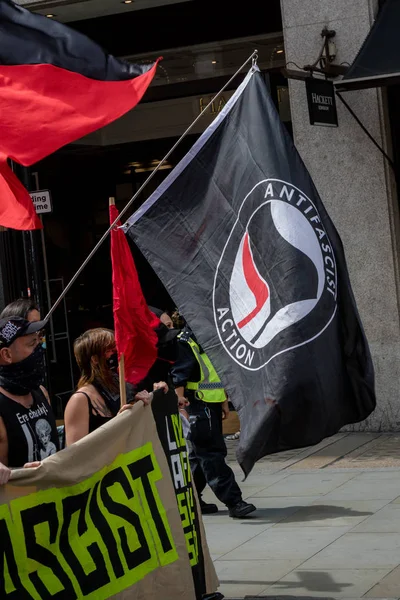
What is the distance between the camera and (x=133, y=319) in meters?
6.48

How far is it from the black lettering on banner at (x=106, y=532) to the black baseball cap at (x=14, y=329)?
858 millimetres

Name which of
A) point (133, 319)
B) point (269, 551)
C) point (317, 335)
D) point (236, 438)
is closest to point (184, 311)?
point (133, 319)

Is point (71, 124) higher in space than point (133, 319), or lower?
higher

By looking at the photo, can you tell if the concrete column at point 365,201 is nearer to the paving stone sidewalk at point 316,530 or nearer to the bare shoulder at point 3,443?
the paving stone sidewalk at point 316,530

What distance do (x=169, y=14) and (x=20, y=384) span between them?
10782 millimetres

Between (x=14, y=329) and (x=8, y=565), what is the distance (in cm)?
128

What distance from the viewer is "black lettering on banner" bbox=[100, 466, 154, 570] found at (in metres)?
5.82

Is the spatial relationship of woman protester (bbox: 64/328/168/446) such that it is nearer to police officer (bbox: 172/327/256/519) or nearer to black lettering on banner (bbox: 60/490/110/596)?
black lettering on banner (bbox: 60/490/110/596)

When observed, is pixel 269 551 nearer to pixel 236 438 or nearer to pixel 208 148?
pixel 208 148

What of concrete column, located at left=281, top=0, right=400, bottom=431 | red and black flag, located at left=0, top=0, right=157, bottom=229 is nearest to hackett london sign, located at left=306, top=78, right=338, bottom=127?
concrete column, located at left=281, top=0, right=400, bottom=431

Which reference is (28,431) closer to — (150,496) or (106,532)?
(106,532)

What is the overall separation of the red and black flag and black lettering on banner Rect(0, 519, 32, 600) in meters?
2.00

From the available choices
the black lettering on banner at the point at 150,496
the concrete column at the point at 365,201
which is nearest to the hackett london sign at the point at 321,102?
the concrete column at the point at 365,201

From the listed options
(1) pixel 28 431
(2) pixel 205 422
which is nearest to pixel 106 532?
(1) pixel 28 431
